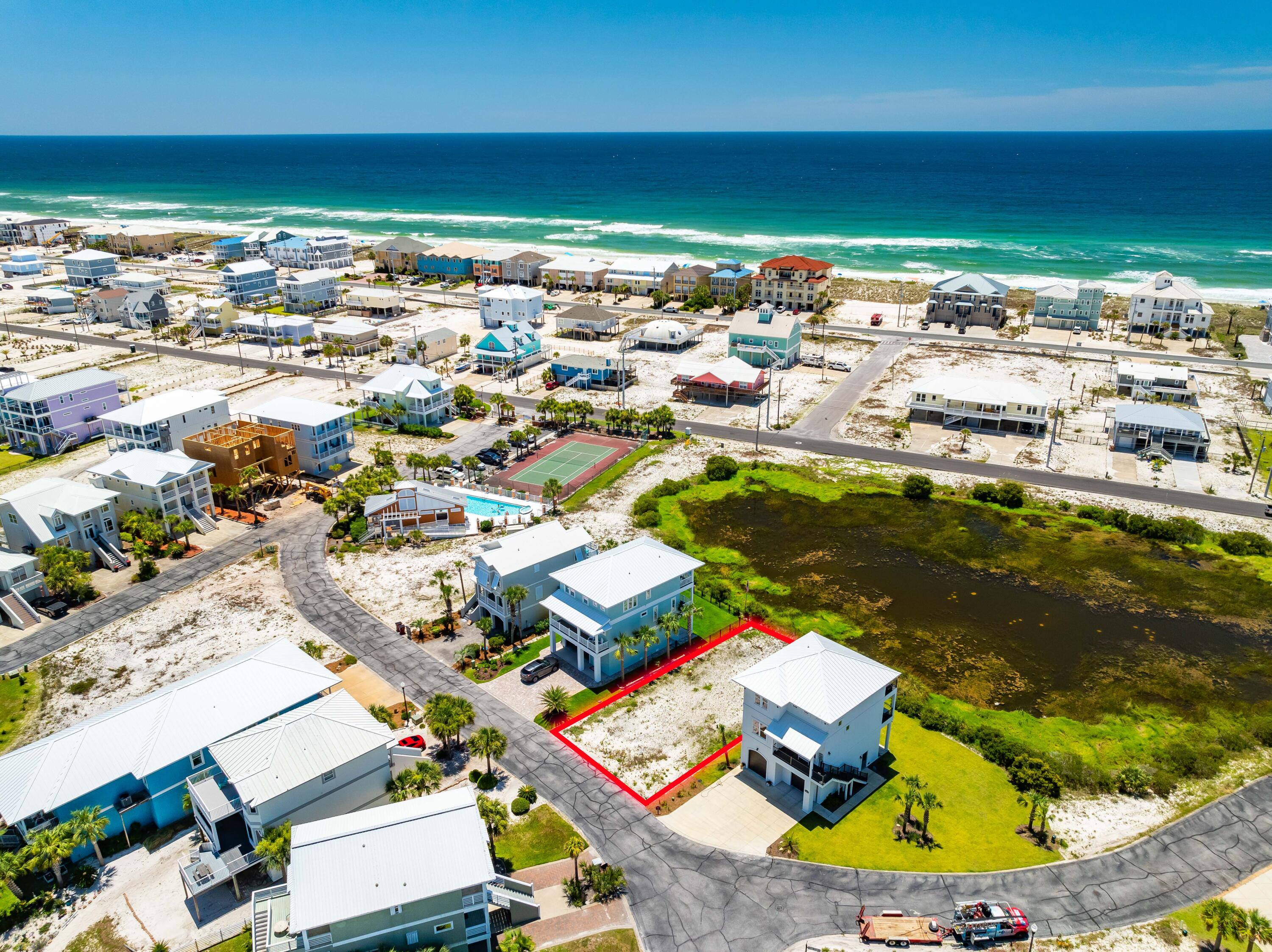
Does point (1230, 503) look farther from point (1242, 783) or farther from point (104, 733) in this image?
point (104, 733)

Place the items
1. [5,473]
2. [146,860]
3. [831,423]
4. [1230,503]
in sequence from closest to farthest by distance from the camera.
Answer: [146,860], [1230,503], [5,473], [831,423]

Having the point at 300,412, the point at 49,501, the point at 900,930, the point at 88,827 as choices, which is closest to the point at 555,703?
→ the point at 900,930

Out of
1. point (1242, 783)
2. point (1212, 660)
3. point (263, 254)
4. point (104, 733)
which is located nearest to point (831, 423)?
point (1212, 660)

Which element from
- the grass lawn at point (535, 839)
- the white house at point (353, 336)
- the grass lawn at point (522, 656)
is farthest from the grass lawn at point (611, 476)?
the white house at point (353, 336)

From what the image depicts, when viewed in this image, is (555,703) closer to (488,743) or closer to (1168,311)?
(488,743)

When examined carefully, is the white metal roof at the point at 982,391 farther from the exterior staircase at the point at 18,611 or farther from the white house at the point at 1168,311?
the exterior staircase at the point at 18,611

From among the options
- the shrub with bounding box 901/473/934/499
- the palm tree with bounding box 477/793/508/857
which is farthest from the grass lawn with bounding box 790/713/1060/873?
the shrub with bounding box 901/473/934/499
